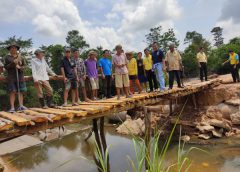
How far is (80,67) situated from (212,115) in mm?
6972

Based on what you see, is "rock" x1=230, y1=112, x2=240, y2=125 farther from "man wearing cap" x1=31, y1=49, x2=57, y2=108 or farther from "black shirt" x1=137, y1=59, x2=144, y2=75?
"man wearing cap" x1=31, y1=49, x2=57, y2=108

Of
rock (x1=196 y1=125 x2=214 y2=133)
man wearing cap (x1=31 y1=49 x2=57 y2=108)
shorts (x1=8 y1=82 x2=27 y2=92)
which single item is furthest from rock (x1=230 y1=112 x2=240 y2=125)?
shorts (x1=8 y1=82 x2=27 y2=92)

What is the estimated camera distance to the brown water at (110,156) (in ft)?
24.5

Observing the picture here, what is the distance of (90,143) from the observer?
1207cm

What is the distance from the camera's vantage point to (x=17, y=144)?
12.3 meters

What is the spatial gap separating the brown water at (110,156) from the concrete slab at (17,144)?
1.34 ft

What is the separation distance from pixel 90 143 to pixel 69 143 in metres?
1.32

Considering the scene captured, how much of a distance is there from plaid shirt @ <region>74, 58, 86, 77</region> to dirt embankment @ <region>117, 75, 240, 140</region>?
4.17 m

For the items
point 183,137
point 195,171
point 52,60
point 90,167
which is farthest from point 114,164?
point 52,60

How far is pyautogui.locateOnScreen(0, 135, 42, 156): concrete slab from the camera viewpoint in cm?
1153

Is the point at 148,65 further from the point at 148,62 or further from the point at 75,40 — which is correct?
the point at 75,40

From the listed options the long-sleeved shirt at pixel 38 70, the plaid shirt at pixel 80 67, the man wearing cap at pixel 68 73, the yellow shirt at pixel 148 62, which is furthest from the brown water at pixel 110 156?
the yellow shirt at pixel 148 62

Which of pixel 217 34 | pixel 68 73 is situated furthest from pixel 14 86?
pixel 217 34

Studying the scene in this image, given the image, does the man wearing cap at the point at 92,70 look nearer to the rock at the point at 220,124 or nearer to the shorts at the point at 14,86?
the shorts at the point at 14,86
